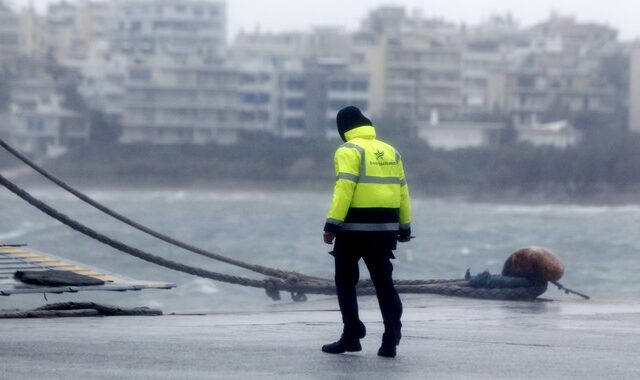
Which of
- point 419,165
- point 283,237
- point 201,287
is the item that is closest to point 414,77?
point 419,165

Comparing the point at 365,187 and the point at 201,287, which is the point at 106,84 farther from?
the point at 365,187

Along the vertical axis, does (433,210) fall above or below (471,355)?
below

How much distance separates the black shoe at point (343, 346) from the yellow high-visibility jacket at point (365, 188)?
1.95 ft

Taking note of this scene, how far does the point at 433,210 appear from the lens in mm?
117875

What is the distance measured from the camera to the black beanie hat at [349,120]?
29.7 feet

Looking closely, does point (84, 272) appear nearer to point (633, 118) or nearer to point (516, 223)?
point (516, 223)

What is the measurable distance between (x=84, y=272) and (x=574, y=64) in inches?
5383

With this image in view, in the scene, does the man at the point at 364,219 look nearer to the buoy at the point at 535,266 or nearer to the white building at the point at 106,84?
the buoy at the point at 535,266

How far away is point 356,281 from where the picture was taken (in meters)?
9.00

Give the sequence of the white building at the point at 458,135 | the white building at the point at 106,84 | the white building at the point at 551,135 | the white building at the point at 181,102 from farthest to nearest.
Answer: the white building at the point at 106,84, the white building at the point at 181,102, the white building at the point at 458,135, the white building at the point at 551,135

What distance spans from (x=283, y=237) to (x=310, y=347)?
70556 mm

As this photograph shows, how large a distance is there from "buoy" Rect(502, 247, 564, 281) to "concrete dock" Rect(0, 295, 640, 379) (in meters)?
1.83

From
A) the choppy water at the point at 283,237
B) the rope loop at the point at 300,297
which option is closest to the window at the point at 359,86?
the choppy water at the point at 283,237

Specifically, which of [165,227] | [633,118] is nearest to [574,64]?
[633,118]
